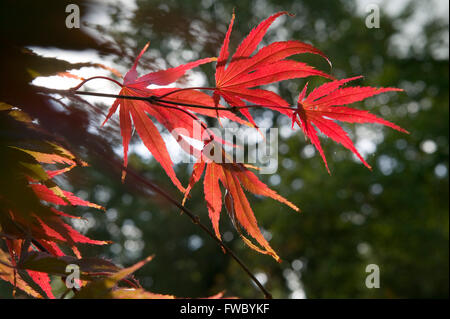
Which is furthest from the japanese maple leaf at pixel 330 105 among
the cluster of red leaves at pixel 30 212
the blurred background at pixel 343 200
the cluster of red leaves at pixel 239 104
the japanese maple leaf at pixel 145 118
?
the blurred background at pixel 343 200

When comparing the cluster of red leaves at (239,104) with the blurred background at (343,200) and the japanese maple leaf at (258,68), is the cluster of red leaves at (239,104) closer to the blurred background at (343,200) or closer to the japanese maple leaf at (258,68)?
the japanese maple leaf at (258,68)

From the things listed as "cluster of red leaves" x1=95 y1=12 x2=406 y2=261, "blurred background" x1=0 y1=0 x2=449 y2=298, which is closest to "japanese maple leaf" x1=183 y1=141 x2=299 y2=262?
"cluster of red leaves" x1=95 y1=12 x2=406 y2=261

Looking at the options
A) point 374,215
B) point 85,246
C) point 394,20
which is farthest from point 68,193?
point 394,20

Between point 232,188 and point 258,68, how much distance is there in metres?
0.13

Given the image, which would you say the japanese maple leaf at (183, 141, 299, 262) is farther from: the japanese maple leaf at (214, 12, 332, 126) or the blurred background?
the blurred background

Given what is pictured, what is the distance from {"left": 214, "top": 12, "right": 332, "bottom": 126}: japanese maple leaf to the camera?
38 cm

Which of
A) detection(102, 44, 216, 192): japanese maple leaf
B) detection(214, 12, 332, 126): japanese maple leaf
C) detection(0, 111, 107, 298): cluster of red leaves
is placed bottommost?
detection(0, 111, 107, 298): cluster of red leaves

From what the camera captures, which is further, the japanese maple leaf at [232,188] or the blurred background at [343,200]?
the blurred background at [343,200]

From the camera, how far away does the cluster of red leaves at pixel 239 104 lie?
0.39 metres

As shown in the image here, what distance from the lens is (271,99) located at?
0.40 m

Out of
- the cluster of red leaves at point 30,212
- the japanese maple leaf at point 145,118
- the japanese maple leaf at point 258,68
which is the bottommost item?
the cluster of red leaves at point 30,212
